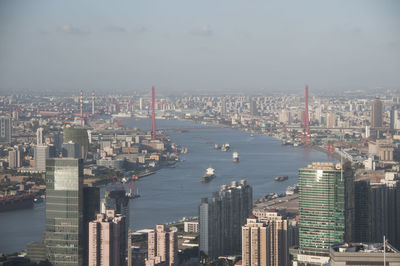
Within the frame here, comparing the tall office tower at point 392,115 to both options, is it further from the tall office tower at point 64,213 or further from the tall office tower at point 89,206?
the tall office tower at point 64,213

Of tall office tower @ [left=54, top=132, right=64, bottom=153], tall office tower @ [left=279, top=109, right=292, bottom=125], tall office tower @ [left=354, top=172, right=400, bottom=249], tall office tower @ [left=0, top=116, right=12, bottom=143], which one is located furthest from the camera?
tall office tower @ [left=279, top=109, right=292, bottom=125]

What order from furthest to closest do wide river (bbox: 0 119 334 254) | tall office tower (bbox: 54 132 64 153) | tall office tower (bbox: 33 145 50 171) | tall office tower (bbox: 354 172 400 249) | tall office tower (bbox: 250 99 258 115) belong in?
tall office tower (bbox: 250 99 258 115)
tall office tower (bbox: 54 132 64 153)
tall office tower (bbox: 33 145 50 171)
wide river (bbox: 0 119 334 254)
tall office tower (bbox: 354 172 400 249)

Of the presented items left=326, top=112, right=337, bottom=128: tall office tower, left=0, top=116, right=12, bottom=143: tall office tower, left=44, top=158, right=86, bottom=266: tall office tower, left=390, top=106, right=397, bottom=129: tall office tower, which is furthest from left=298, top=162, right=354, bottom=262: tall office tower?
left=326, top=112, right=337, bottom=128: tall office tower

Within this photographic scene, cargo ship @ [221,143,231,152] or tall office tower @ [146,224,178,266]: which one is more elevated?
cargo ship @ [221,143,231,152]

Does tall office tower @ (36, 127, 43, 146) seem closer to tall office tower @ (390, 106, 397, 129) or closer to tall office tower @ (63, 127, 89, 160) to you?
tall office tower @ (63, 127, 89, 160)

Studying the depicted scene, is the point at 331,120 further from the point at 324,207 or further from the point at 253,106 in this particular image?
the point at 324,207

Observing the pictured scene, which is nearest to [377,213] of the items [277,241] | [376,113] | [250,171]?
[277,241]

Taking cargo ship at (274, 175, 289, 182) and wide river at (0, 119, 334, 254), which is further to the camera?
cargo ship at (274, 175, 289, 182)
